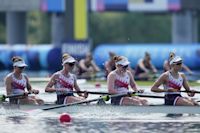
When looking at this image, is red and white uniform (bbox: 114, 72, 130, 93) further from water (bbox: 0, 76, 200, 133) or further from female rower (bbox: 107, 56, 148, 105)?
water (bbox: 0, 76, 200, 133)

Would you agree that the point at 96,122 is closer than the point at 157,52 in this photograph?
Yes

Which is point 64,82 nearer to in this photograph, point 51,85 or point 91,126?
point 51,85

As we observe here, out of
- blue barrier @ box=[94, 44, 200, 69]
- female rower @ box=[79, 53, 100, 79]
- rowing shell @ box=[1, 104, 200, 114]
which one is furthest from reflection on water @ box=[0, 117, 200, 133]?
blue barrier @ box=[94, 44, 200, 69]

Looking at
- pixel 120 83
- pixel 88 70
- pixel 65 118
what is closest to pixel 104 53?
pixel 88 70

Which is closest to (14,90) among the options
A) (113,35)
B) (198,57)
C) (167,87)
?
(167,87)

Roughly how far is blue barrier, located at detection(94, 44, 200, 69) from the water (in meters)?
18.6

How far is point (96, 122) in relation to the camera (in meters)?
15.9

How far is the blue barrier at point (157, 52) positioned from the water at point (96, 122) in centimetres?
1864

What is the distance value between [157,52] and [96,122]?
73.6 feet

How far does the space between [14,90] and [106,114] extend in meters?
2.37

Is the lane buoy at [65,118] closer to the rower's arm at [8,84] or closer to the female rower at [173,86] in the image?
the female rower at [173,86]

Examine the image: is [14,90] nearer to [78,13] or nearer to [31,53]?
[78,13]

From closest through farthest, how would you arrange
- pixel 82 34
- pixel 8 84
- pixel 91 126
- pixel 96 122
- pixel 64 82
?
1. pixel 91 126
2. pixel 96 122
3. pixel 64 82
4. pixel 8 84
5. pixel 82 34

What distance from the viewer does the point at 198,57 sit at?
3641 cm
